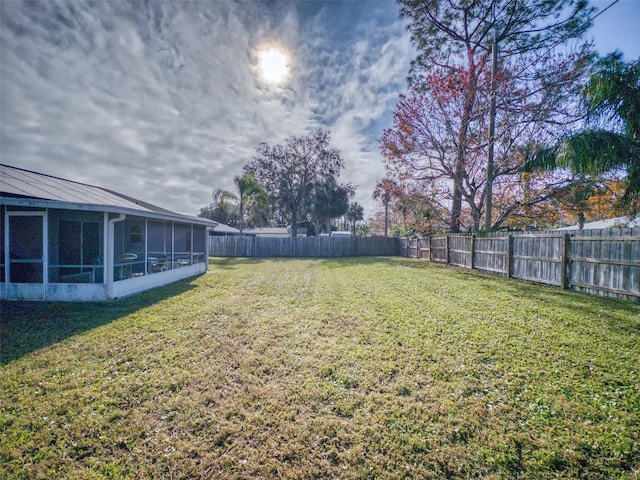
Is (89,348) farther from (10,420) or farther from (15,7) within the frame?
(15,7)

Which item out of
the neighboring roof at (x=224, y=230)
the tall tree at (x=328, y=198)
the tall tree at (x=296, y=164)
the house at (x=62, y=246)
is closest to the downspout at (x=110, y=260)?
the house at (x=62, y=246)

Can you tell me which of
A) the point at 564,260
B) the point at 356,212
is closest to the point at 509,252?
the point at 564,260

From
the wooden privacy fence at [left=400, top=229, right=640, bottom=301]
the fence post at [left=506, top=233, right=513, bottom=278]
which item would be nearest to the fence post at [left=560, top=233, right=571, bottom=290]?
the wooden privacy fence at [left=400, top=229, right=640, bottom=301]

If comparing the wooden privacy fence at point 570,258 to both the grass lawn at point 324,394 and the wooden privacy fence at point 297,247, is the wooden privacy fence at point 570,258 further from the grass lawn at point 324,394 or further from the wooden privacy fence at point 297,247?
the wooden privacy fence at point 297,247

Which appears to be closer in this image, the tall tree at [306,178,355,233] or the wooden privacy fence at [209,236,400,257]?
the wooden privacy fence at [209,236,400,257]

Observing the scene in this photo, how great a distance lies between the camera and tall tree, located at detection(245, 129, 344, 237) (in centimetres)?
2428

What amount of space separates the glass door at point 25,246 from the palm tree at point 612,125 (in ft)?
42.3

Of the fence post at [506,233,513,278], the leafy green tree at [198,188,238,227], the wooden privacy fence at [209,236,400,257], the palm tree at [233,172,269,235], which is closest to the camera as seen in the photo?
the fence post at [506,233,513,278]

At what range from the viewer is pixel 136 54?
280 inches

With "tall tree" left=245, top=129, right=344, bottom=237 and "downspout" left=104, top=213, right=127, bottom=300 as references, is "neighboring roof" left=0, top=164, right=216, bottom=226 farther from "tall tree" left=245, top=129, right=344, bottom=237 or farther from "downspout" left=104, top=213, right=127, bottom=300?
"tall tree" left=245, top=129, right=344, bottom=237

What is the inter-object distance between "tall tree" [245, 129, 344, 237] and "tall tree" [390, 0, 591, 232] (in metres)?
11.7

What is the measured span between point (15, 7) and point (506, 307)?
11.7 metres

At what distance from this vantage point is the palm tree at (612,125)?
5398 mm

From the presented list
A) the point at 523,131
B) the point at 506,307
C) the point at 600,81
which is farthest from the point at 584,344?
the point at 523,131
